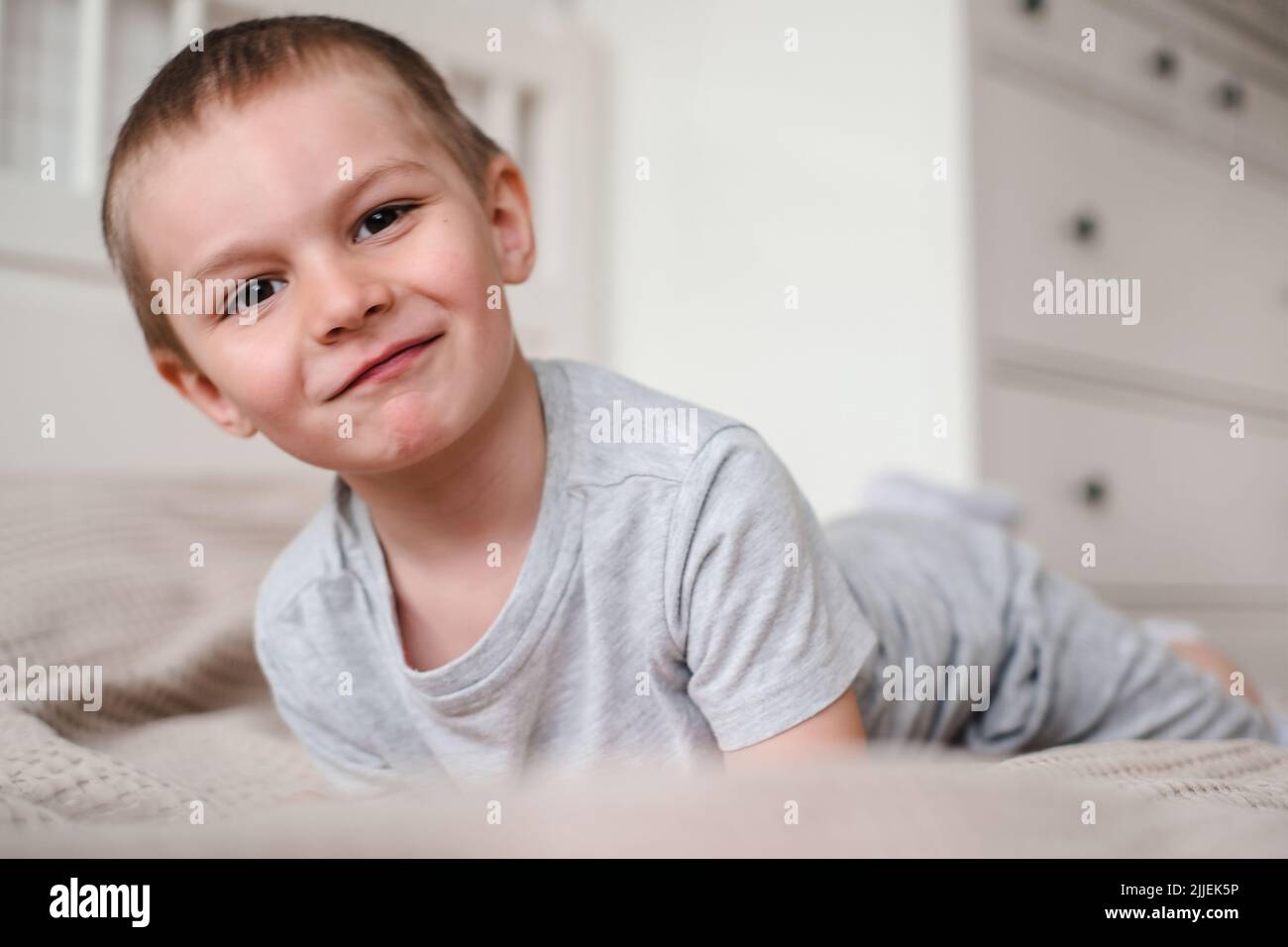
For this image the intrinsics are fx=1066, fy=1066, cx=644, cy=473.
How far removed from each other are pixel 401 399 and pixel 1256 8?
1878 millimetres

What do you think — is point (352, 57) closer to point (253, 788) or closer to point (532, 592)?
point (532, 592)

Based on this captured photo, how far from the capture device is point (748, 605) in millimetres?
642

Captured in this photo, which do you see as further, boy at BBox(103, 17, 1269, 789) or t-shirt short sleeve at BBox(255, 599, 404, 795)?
t-shirt short sleeve at BBox(255, 599, 404, 795)

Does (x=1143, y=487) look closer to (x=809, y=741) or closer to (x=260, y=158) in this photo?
(x=809, y=741)

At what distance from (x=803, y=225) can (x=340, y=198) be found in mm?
1127

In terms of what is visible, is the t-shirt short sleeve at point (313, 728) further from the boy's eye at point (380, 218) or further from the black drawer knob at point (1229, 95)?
the black drawer knob at point (1229, 95)

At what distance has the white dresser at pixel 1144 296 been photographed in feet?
4.84

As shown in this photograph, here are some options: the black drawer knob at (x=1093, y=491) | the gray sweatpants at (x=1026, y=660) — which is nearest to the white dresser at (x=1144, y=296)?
the black drawer knob at (x=1093, y=491)

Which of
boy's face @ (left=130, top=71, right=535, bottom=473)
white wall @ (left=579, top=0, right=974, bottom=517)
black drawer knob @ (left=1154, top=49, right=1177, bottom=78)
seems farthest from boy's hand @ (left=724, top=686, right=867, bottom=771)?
black drawer knob @ (left=1154, top=49, right=1177, bottom=78)

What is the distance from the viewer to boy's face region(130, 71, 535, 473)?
584 millimetres

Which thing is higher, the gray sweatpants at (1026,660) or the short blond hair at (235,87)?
the short blond hair at (235,87)

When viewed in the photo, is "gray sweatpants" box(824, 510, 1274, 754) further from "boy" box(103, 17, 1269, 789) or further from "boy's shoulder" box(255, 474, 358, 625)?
"boy's shoulder" box(255, 474, 358, 625)

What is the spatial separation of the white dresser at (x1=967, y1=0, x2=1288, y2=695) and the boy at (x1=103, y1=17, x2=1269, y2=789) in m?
0.75
